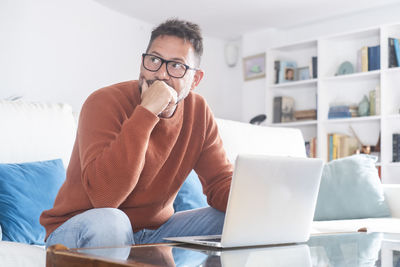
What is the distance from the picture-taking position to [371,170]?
2752 millimetres

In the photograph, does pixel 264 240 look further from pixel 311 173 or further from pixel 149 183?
pixel 149 183

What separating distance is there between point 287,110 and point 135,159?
4005 mm

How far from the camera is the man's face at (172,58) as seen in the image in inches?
56.9

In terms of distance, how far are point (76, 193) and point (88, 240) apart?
0.26 metres

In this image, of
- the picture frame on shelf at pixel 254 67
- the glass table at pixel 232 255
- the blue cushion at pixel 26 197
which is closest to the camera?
the glass table at pixel 232 255

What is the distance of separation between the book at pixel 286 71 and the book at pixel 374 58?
34.5 inches

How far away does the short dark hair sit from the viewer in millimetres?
1526

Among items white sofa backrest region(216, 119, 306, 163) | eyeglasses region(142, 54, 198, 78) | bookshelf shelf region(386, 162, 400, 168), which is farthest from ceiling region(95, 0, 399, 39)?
eyeglasses region(142, 54, 198, 78)

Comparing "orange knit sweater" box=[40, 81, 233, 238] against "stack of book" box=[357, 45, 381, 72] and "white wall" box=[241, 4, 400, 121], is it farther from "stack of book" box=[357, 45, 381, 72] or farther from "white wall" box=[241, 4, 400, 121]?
"white wall" box=[241, 4, 400, 121]

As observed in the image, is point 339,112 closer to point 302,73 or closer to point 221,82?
point 302,73

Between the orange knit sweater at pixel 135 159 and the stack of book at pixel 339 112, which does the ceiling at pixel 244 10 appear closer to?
the stack of book at pixel 339 112

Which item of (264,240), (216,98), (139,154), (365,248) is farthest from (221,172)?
(216,98)

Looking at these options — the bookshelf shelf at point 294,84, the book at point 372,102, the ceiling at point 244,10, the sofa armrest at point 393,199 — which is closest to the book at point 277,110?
the bookshelf shelf at point 294,84

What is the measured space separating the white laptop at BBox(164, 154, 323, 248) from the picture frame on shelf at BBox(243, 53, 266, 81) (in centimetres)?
424
